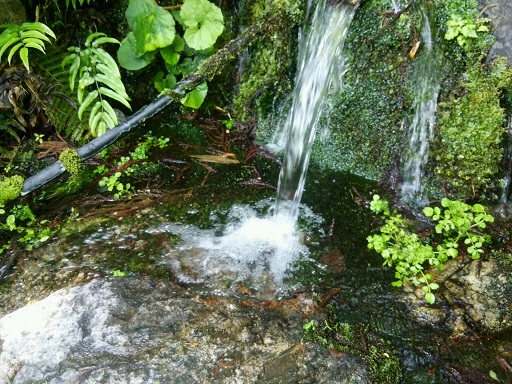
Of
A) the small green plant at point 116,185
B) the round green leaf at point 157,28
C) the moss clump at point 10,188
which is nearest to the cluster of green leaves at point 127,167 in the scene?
the small green plant at point 116,185

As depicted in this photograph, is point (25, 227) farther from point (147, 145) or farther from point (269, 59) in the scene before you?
point (269, 59)

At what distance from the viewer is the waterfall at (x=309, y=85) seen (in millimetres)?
3549

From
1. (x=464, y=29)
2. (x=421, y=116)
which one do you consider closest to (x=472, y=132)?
(x=421, y=116)

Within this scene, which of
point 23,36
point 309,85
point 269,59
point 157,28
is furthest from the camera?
point 269,59

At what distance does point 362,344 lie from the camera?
2352 millimetres

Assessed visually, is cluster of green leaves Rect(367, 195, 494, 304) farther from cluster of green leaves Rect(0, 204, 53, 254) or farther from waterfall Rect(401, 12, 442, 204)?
cluster of green leaves Rect(0, 204, 53, 254)

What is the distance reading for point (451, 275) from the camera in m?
2.85

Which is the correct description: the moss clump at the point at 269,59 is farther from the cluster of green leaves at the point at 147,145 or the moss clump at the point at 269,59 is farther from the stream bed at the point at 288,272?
the stream bed at the point at 288,272

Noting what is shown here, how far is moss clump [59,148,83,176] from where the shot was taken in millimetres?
3443

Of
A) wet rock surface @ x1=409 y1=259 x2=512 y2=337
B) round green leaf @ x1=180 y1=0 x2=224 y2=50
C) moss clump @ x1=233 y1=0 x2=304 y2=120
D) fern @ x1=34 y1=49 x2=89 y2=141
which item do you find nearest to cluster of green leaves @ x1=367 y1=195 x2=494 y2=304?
wet rock surface @ x1=409 y1=259 x2=512 y2=337

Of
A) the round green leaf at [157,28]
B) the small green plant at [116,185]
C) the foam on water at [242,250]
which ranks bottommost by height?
the foam on water at [242,250]

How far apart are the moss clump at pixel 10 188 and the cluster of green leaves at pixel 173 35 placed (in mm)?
1633

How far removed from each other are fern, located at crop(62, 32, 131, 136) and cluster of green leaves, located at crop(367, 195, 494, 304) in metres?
2.80

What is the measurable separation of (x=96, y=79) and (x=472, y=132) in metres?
3.54
